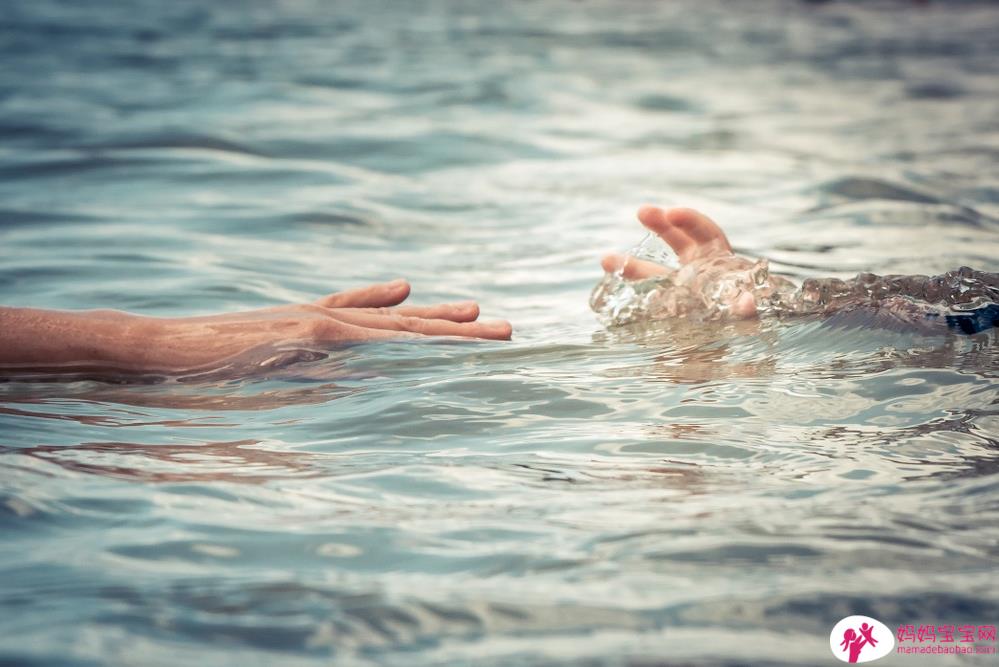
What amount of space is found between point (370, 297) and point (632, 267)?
3.01 ft

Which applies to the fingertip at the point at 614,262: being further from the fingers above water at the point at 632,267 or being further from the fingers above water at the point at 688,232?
the fingers above water at the point at 688,232

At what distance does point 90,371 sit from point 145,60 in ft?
32.4

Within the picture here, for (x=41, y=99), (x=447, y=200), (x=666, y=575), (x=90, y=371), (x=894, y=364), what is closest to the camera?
(x=666, y=575)

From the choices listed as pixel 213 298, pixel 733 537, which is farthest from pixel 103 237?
pixel 733 537

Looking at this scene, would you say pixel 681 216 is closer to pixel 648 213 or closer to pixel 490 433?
pixel 648 213

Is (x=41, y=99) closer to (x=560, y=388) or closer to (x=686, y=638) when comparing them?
(x=560, y=388)

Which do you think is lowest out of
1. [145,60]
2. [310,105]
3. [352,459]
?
[352,459]

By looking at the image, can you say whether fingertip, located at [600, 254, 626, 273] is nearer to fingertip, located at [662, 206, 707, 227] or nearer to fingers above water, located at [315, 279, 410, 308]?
fingertip, located at [662, 206, 707, 227]

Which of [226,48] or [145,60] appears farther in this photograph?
[226,48]

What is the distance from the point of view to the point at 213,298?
16.1ft

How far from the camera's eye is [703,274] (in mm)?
3957

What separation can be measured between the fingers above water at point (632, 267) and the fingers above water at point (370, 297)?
28.5 inches

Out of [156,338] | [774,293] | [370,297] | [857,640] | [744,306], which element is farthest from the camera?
[370,297]

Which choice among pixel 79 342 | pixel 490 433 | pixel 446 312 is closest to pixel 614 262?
pixel 446 312
